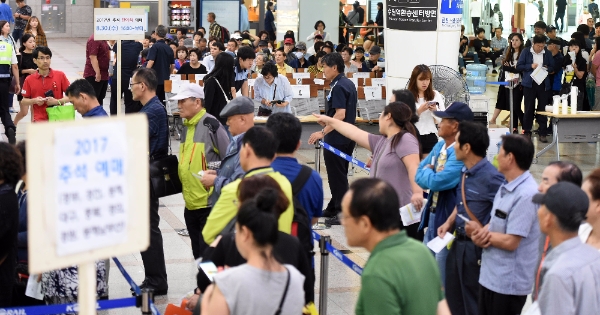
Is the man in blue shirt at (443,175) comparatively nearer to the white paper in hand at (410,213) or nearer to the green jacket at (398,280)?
the white paper in hand at (410,213)

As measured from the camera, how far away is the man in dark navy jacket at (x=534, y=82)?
1558cm

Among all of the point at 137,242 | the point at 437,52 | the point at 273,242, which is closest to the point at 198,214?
the point at 273,242

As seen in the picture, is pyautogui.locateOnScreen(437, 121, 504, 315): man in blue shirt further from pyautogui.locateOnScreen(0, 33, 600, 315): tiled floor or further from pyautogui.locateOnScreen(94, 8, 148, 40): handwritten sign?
pyautogui.locateOnScreen(94, 8, 148, 40): handwritten sign

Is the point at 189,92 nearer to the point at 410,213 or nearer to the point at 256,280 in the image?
the point at 410,213

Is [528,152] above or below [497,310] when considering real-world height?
above

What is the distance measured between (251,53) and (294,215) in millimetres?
6913

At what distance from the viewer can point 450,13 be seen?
1268 cm

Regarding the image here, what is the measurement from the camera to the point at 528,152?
5.26 meters

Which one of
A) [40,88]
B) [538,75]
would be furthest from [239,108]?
[538,75]

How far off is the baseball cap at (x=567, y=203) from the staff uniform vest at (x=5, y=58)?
467 inches

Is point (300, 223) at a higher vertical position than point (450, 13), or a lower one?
lower

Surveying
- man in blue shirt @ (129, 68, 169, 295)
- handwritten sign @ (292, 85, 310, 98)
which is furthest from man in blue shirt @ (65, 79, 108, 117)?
handwritten sign @ (292, 85, 310, 98)

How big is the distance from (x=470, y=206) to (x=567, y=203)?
1.88m

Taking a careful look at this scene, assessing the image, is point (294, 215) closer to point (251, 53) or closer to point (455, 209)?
point (455, 209)
